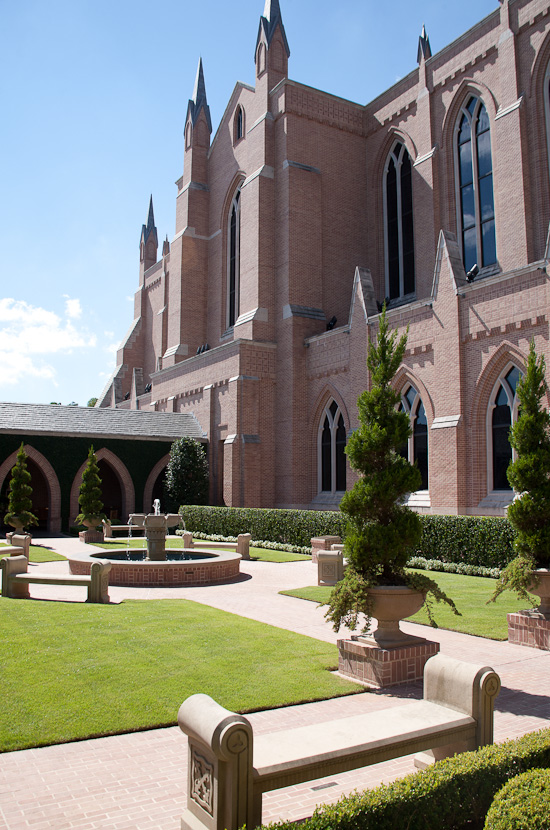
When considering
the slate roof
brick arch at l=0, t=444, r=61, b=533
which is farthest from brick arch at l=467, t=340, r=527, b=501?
brick arch at l=0, t=444, r=61, b=533

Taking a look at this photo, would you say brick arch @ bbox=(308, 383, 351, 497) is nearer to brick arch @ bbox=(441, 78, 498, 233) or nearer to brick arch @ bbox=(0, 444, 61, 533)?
brick arch @ bbox=(441, 78, 498, 233)

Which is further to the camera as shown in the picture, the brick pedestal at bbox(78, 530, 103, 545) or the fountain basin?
the brick pedestal at bbox(78, 530, 103, 545)

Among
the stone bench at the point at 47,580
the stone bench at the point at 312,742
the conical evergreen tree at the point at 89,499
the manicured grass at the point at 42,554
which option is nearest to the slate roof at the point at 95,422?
the conical evergreen tree at the point at 89,499

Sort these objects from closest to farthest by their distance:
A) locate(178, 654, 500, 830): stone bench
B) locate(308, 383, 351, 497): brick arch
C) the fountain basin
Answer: locate(178, 654, 500, 830): stone bench < the fountain basin < locate(308, 383, 351, 497): brick arch

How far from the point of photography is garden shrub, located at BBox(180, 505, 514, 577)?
642 inches

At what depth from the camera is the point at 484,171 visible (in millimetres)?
25312

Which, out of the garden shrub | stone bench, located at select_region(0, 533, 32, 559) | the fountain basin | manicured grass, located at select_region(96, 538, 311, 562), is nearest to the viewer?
the fountain basin

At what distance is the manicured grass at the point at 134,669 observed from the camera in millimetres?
6148

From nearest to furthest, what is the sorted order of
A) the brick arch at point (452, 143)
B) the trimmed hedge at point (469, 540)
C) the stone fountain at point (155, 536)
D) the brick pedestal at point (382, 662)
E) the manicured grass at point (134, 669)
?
the manicured grass at point (134, 669) → the brick pedestal at point (382, 662) → the trimmed hedge at point (469, 540) → the stone fountain at point (155, 536) → the brick arch at point (452, 143)

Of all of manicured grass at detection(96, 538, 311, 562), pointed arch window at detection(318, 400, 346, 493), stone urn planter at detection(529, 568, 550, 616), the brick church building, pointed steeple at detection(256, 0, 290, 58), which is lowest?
manicured grass at detection(96, 538, 311, 562)

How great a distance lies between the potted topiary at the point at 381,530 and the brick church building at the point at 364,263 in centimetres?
1100

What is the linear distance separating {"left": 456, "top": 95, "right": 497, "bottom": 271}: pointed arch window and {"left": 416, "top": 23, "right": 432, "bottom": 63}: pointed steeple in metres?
3.69

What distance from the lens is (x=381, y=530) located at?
7.84 meters

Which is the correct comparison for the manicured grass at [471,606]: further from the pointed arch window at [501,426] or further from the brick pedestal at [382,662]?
the pointed arch window at [501,426]
